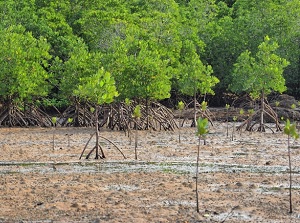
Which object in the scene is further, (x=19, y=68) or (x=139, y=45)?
(x=139, y=45)

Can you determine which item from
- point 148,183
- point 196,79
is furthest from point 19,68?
point 148,183

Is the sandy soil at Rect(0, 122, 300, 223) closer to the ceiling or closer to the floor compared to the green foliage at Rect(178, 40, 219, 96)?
closer to the floor

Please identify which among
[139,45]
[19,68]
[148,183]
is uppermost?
[139,45]

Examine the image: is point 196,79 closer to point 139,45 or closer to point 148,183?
point 139,45

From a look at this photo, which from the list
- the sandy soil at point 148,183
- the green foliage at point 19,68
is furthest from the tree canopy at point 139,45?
the sandy soil at point 148,183

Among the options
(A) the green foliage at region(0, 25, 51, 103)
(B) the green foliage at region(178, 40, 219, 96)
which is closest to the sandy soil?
(A) the green foliage at region(0, 25, 51, 103)

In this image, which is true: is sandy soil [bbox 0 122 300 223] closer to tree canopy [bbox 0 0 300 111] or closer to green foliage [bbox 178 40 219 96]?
tree canopy [bbox 0 0 300 111]

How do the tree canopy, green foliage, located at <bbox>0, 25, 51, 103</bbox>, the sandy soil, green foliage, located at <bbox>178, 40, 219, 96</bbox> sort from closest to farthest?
the sandy soil, the tree canopy, green foliage, located at <bbox>0, 25, 51, 103</bbox>, green foliage, located at <bbox>178, 40, 219, 96</bbox>

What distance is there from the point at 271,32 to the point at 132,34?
34.9ft

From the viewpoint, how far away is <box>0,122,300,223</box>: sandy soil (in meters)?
10.0

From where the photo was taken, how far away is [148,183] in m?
12.8

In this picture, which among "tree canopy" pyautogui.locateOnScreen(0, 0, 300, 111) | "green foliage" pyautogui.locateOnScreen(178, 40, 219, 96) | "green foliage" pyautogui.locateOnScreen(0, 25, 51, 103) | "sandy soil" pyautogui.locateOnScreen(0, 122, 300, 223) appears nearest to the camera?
"sandy soil" pyautogui.locateOnScreen(0, 122, 300, 223)

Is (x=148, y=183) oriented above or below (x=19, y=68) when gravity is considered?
below

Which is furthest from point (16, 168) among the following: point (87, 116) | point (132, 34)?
point (132, 34)
